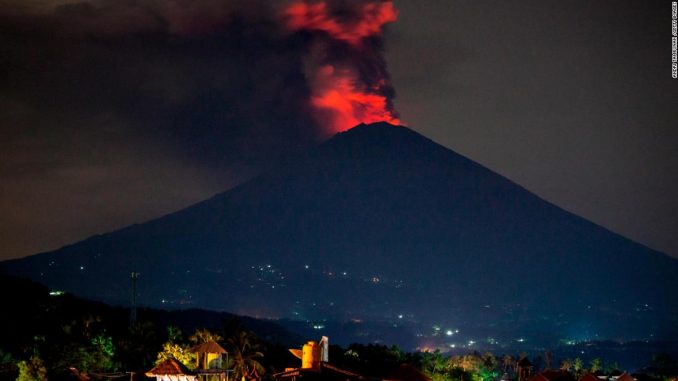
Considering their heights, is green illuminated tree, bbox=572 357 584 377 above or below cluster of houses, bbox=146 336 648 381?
above

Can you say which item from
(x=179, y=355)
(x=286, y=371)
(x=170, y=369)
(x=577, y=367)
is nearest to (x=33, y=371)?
(x=179, y=355)

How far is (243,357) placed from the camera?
1487 inches

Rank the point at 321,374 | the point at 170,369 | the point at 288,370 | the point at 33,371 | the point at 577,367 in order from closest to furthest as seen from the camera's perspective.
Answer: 1. the point at 321,374
2. the point at 170,369
3. the point at 288,370
4. the point at 33,371
5. the point at 577,367

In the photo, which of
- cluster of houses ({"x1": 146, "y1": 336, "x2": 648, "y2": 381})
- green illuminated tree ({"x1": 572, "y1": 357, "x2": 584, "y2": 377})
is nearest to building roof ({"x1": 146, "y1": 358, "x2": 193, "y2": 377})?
cluster of houses ({"x1": 146, "y1": 336, "x2": 648, "y2": 381})

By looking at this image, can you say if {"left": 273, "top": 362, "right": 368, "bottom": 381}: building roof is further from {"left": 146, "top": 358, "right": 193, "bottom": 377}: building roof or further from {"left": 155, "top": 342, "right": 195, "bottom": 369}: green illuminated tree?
{"left": 155, "top": 342, "right": 195, "bottom": 369}: green illuminated tree

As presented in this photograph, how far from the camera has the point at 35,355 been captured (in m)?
42.8

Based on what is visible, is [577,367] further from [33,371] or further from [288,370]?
[33,371]

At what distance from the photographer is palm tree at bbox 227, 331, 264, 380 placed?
3725 cm

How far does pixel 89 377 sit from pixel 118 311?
85.8ft

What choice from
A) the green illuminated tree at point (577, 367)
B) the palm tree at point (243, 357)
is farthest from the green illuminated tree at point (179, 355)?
the green illuminated tree at point (577, 367)

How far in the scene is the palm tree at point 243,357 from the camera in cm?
3725

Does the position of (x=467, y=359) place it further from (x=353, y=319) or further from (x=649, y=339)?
(x=649, y=339)

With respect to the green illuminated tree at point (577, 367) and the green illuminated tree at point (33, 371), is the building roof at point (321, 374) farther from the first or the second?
the green illuminated tree at point (577, 367)

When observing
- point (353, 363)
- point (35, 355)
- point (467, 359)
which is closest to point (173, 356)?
point (35, 355)
